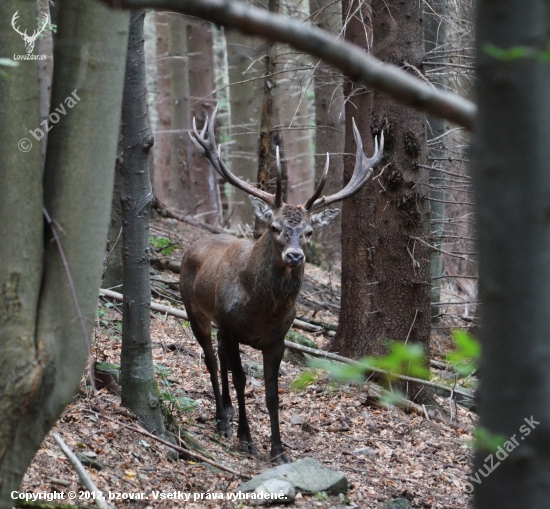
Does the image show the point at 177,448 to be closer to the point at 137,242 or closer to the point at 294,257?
the point at 137,242

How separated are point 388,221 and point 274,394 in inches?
103

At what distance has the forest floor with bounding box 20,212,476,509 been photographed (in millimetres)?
5309

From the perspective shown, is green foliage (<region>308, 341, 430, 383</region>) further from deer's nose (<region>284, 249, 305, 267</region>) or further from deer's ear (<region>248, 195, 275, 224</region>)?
deer's ear (<region>248, 195, 275, 224</region>)

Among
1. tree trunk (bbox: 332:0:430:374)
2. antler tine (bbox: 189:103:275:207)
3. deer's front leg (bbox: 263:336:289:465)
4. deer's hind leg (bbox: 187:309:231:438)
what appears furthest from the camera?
tree trunk (bbox: 332:0:430:374)

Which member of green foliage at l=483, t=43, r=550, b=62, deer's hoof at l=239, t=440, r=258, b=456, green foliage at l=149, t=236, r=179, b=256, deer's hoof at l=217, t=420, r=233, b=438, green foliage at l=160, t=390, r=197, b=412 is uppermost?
green foliage at l=483, t=43, r=550, b=62

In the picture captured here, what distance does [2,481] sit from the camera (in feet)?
11.0

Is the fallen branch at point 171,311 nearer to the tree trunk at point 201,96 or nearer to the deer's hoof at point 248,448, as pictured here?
the deer's hoof at point 248,448

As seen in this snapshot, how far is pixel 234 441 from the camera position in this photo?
7496mm

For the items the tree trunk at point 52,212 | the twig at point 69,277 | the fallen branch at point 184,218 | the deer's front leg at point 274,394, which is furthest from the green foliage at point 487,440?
the fallen branch at point 184,218

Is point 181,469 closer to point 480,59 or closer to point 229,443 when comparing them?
point 229,443

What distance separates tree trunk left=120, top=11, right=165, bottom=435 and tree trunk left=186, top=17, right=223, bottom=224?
1285cm

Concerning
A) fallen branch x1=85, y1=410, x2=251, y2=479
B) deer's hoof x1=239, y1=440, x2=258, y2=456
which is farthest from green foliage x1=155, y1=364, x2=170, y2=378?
fallen branch x1=85, y1=410, x2=251, y2=479

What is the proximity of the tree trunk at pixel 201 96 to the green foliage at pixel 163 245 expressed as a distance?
542cm

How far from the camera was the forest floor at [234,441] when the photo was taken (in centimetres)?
531
